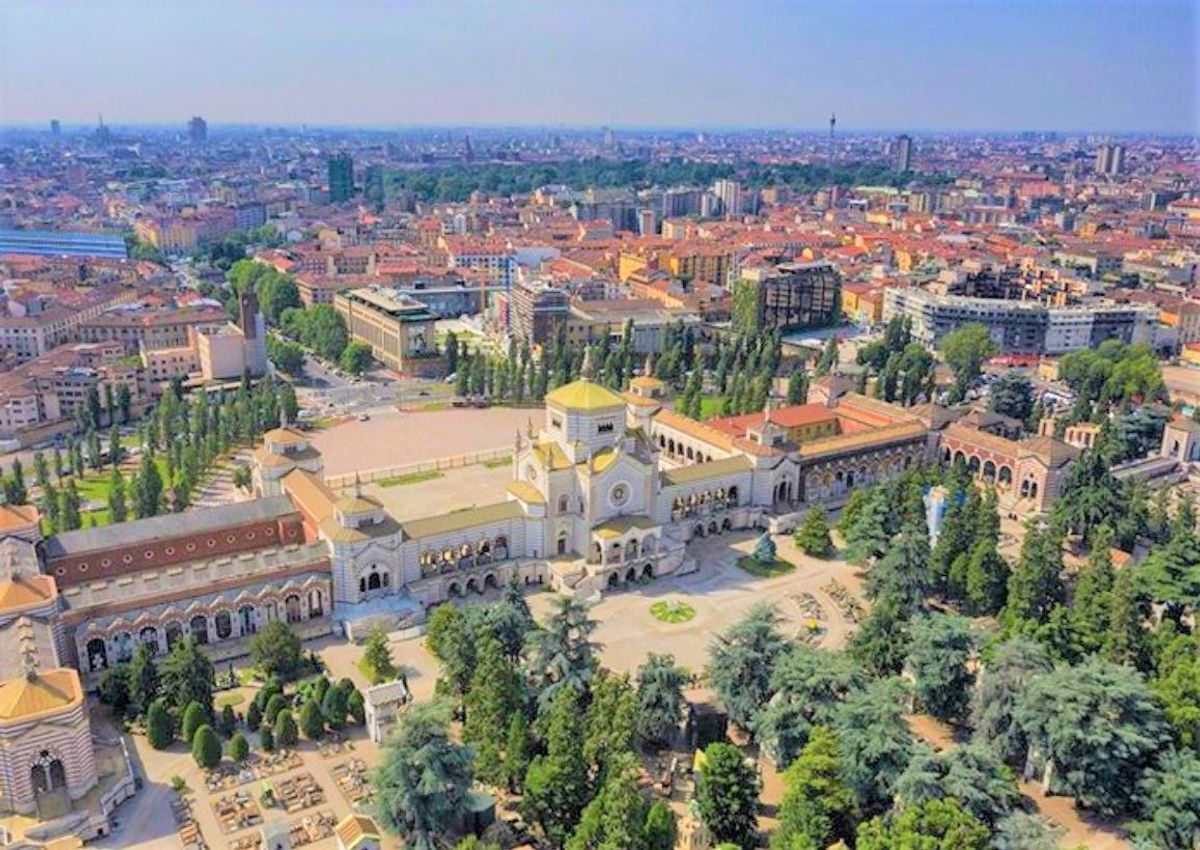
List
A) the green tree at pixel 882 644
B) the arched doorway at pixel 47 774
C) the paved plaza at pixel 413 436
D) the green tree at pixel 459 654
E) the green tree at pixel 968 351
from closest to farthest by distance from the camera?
the arched doorway at pixel 47 774 < the green tree at pixel 459 654 < the green tree at pixel 882 644 < the paved plaza at pixel 413 436 < the green tree at pixel 968 351

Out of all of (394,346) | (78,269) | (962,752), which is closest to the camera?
(962,752)

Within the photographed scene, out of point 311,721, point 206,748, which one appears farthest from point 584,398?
point 206,748

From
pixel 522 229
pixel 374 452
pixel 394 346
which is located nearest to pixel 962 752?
pixel 374 452

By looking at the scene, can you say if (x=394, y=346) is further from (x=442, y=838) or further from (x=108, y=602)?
(x=442, y=838)

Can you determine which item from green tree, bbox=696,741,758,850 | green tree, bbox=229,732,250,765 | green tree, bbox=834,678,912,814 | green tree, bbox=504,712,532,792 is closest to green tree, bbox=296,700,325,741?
green tree, bbox=229,732,250,765

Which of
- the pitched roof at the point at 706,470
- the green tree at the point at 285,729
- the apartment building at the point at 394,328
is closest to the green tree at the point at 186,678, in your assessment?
the green tree at the point at 285,729

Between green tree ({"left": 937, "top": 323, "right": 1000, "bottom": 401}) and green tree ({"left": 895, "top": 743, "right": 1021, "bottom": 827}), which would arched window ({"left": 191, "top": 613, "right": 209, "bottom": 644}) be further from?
green tree ({"left": 937, "top": 323, "right": 1000, "bottom": 401})

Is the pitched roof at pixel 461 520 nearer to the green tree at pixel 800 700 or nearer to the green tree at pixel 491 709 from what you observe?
the green tree at pixel 491 709

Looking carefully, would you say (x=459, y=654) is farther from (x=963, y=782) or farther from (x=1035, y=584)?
(x=1035, y=584)
